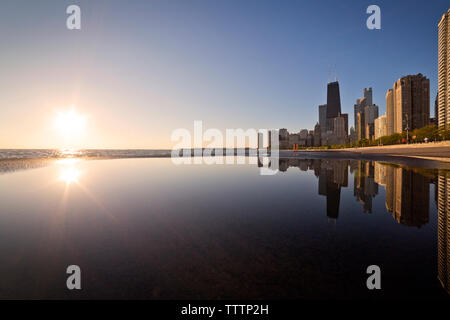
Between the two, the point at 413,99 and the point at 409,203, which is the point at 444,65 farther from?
the point at 409,203

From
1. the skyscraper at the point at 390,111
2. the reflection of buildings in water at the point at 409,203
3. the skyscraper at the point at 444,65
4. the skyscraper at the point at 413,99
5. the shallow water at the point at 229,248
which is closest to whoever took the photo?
the shallow water at the point at 229,248

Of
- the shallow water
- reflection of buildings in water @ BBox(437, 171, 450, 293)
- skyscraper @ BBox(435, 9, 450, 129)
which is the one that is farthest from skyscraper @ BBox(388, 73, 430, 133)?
the shallow water

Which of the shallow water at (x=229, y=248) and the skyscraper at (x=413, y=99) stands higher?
the skyscraper at (x=413, y=99)

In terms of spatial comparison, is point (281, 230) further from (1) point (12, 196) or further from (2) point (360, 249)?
(1) point (12, 196)

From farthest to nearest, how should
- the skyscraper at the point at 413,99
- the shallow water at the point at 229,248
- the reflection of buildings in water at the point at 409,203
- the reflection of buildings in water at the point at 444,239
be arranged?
the skyscraper at the point at 413,99, the reflection of buildings in water at the point at 409,203, the reflection of buildings in water at the point at 444,239, the shallow water at the point at 229,248

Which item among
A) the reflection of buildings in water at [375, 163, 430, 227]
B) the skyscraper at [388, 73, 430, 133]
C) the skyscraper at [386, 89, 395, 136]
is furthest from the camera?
the skyscraper at [386, 89, 395, 136]

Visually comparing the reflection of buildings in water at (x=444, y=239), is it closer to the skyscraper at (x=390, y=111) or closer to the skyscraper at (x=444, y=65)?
the skyscraper at (x=444, y=65)

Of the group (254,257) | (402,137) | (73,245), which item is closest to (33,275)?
(73,245)

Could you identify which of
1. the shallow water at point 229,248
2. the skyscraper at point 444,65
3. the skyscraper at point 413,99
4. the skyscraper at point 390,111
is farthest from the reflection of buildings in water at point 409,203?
the skyscraper at point 390,111

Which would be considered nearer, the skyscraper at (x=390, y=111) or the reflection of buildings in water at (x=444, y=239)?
the reflection of buildings in water at (x=444, y=239)

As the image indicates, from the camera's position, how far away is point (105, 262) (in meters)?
4.12

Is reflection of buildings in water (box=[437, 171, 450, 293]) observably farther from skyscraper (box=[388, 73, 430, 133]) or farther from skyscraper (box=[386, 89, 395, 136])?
skyscraper (box=[386, 89, 395, 136])
